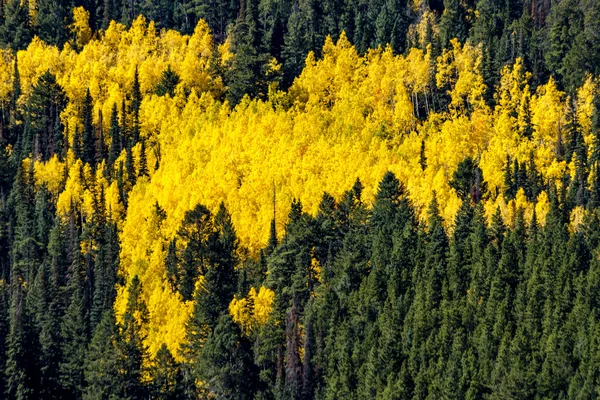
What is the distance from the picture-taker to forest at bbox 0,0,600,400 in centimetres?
11512

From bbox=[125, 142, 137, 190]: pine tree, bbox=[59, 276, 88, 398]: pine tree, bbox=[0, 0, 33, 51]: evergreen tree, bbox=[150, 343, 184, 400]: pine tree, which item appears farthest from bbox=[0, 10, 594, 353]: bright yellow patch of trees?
bbox=[0, 0, 33, 51]: evergreen tree

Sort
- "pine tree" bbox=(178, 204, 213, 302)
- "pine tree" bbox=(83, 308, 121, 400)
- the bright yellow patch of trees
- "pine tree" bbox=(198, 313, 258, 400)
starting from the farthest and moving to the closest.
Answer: the bright yellow patch of trees, "pine tree" bbox=(178, 204, 213, 302), "pine tree" bbox=(83, 308, 121, 400), "pine tree" bbox=(198, 313, 258, 400)

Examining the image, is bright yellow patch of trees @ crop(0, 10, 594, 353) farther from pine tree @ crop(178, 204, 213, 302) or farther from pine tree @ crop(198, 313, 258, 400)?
pine tree @ crop(198, 313, 258, 400)

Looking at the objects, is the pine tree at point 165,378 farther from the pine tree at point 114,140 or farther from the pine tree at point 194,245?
the pine tree at point 114,140

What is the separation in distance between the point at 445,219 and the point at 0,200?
174 feet

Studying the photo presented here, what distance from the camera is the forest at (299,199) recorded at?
115125mm

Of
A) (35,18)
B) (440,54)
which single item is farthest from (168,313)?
(35,18)

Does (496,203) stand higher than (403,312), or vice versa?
(496,203)

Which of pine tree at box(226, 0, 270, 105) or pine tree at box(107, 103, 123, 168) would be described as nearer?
pine tree at box(107, 103, 123, 168)

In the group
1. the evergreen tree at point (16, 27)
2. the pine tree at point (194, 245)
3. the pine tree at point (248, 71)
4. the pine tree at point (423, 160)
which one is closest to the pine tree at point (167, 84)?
the pine tree at point (248, 71)

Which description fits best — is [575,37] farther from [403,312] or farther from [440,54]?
[403,312]

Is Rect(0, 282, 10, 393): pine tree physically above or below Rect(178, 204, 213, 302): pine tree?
below

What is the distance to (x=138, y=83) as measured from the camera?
522 feet

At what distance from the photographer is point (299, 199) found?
448 feet
